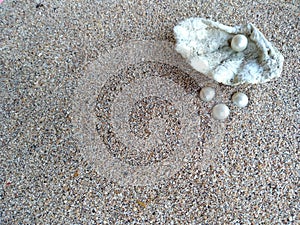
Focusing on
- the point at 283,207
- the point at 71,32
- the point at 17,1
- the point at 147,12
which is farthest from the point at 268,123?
the point at 17,1

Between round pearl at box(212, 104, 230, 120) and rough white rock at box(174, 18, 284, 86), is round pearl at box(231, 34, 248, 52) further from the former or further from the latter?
round pearl at box(212, 104, 230, 120)

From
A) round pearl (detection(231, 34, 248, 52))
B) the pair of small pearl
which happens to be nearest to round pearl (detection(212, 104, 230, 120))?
the pair of small pearl

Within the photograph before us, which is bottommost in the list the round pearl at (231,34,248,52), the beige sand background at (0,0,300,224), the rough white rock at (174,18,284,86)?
the beige sand background at (0,0,300,224)

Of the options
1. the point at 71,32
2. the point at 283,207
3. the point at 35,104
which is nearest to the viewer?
the point at 283,207

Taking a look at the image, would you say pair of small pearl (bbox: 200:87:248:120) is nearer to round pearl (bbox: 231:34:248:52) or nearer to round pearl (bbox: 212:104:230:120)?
round pearl (bbox: 212:104:230:120)

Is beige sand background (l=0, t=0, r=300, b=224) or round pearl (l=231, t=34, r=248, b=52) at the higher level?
round pearl (l=231, t=34, r=248, b=52)

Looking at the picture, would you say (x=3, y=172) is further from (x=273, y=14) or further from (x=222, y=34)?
(x=273, y=14)
